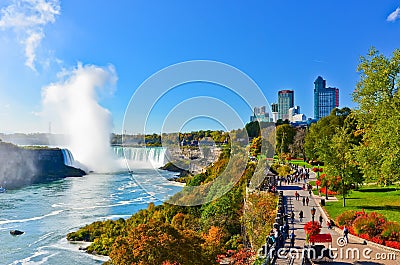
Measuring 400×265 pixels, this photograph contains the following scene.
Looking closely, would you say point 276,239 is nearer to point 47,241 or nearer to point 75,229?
point 47,241

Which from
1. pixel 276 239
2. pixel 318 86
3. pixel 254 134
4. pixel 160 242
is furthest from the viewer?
pixel 318 86

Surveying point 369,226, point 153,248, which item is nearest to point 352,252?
point 369,226

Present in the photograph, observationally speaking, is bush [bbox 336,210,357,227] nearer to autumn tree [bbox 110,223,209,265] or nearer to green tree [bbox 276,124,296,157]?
autumn tree [bbox 110,223,209,265]

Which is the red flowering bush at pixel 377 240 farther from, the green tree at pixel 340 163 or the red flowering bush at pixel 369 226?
the green tree at pixel 340 163

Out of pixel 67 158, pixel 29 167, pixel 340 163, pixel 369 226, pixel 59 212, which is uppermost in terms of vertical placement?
pixel 340 163

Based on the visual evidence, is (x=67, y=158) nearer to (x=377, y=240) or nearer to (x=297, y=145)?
(x=297, y=145)

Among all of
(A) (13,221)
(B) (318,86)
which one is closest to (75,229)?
(A) (13,221)
